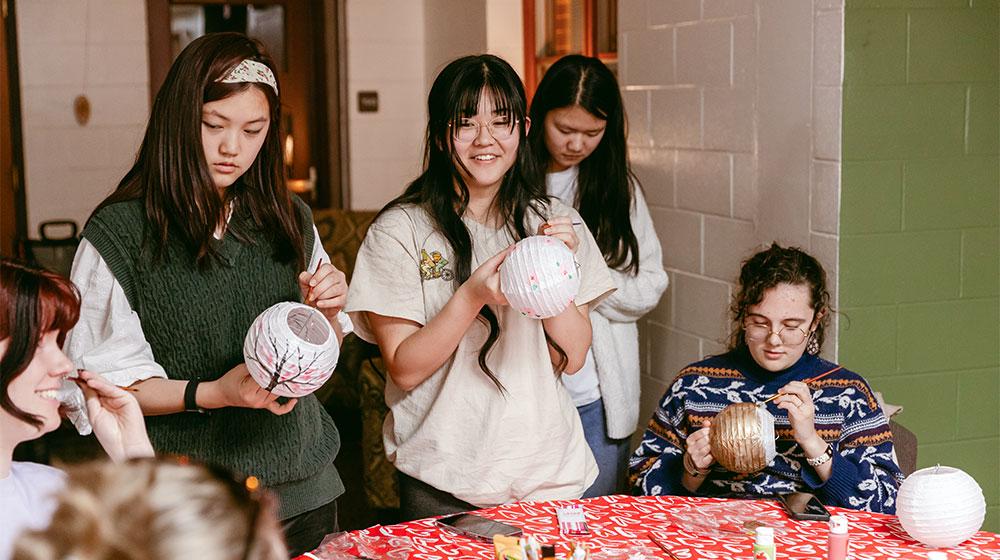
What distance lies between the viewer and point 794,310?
86.0 inches

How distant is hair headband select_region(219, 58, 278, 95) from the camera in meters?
1.74

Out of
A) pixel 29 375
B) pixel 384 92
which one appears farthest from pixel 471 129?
pixel 384 92

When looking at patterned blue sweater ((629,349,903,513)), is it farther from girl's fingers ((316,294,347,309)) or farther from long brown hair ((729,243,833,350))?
girl's fingers ((316,294,347,309))

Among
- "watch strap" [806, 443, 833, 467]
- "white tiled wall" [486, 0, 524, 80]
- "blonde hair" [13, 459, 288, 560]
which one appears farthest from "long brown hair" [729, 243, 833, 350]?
"white tiled wall" [486, 0, 524, 80]

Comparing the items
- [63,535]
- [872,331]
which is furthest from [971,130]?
[63,535]

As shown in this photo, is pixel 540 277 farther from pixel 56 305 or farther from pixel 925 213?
pixel 925 213

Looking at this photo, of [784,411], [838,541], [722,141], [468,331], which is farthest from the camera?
[722,141]

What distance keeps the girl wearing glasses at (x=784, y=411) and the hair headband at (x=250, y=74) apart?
964 millimetres

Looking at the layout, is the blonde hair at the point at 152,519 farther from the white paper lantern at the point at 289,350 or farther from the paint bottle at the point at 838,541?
the paint bottle at the point at 838,541

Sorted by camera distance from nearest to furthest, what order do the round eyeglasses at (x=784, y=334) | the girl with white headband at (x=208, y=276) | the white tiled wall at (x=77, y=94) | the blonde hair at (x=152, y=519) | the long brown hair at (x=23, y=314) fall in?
the blonde hair at (x=152, y=519) < the long brown hair at (x=23, y=314) < the girl with white headband at (x=208, y=276) < the round eyeglasses at (x=784, y=334) < the white tiled wall at (x=77, y=94)

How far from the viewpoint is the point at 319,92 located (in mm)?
6234

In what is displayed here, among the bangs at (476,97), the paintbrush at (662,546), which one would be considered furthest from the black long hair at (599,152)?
the paintbrush at (662,546)

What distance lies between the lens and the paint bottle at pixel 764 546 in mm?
1592

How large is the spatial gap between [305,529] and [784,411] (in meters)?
0.93
